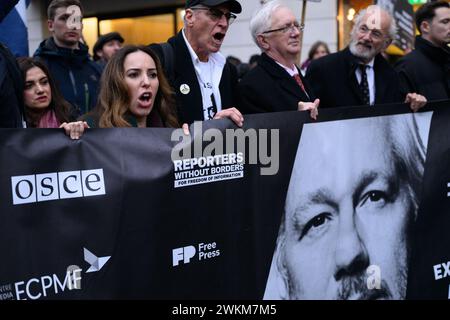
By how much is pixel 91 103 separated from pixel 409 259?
9.83 ft

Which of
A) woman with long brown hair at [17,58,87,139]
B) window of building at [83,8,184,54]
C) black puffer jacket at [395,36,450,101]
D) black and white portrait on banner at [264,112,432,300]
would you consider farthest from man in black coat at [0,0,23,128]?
window of building at [83,8,184,54]

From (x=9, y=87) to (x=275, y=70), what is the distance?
1.74m

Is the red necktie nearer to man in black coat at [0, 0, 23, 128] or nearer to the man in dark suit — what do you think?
the man in dark suit

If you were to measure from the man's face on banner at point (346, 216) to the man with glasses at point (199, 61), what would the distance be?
2.45 ft

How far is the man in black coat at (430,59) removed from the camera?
5641 millimetres

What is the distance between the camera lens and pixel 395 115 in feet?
14.2

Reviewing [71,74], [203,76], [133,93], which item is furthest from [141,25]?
[133,93]

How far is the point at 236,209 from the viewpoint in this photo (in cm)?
359

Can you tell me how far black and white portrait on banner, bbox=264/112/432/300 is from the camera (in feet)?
12.5

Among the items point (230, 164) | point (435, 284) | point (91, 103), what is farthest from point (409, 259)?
point (91, 103)

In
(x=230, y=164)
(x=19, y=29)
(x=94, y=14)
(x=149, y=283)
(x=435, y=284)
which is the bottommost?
(x=435, y=284)

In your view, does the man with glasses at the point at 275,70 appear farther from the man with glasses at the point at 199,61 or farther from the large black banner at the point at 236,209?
the large black banner at the point at 236,209

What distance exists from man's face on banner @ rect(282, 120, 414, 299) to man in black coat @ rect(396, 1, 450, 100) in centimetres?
153
